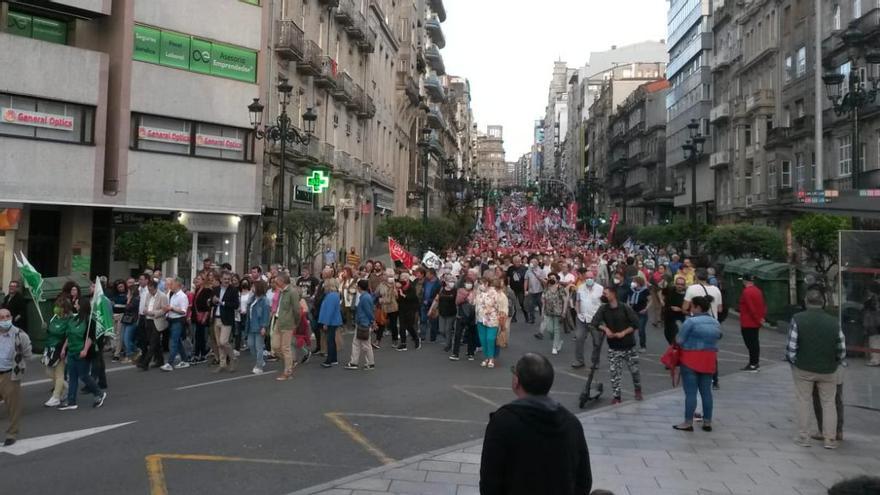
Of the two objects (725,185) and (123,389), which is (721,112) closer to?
(725,185)

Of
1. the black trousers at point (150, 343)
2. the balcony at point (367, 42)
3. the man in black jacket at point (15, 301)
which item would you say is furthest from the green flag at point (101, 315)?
the balcony at point (367, 42)

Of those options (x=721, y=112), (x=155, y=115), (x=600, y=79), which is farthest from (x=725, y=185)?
(x=600, y=79)

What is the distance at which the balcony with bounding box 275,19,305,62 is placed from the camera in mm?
28312

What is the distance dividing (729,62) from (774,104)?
8692 mm

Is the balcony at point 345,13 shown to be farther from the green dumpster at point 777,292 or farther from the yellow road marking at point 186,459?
the yellow road marking at point 186,459

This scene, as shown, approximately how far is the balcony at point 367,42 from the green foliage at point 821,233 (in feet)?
91.0

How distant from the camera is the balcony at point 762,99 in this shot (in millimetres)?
42781

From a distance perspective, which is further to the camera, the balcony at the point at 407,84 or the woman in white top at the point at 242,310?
the balcony at the point at 407,84

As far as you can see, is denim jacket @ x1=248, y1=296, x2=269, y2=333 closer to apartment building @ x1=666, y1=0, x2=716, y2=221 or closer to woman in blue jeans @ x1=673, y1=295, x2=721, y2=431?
woman in blue jeans @ x1=673, y1=295, x2=721, y2=431

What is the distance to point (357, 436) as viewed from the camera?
8031 millimetres

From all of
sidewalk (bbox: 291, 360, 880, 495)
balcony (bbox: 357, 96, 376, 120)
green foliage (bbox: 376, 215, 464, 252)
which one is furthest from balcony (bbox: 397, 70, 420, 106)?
sidewalk (bbox: 291, 360, 880, 495)

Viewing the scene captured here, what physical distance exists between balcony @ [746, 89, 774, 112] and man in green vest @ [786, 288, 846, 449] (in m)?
39.4

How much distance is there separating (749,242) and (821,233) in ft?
21.6

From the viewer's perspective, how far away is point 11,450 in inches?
293
